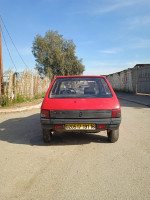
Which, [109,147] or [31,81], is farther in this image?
[31,81]

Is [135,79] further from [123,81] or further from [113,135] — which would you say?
[113,135]

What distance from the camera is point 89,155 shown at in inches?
140

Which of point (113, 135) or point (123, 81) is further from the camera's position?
point (123, 81)

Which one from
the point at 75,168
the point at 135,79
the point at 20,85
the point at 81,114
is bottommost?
the point at 75,168

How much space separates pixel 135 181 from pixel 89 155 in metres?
1.12

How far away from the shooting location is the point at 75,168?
302cm

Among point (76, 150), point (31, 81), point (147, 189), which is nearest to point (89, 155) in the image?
point (76, 150)

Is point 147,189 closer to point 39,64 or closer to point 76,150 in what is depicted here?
point 76,150

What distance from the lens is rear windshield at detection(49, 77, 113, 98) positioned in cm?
441

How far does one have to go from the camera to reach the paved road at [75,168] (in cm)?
234

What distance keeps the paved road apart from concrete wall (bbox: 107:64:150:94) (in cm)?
1448

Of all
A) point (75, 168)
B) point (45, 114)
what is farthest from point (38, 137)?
point (75, 168)

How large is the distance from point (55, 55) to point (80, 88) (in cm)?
3637

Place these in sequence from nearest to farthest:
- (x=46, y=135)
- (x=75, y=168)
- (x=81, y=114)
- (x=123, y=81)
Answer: (x=75, y=168)
(x=81, y=114)
(x=46, y=135)
(x=123, y=81)
